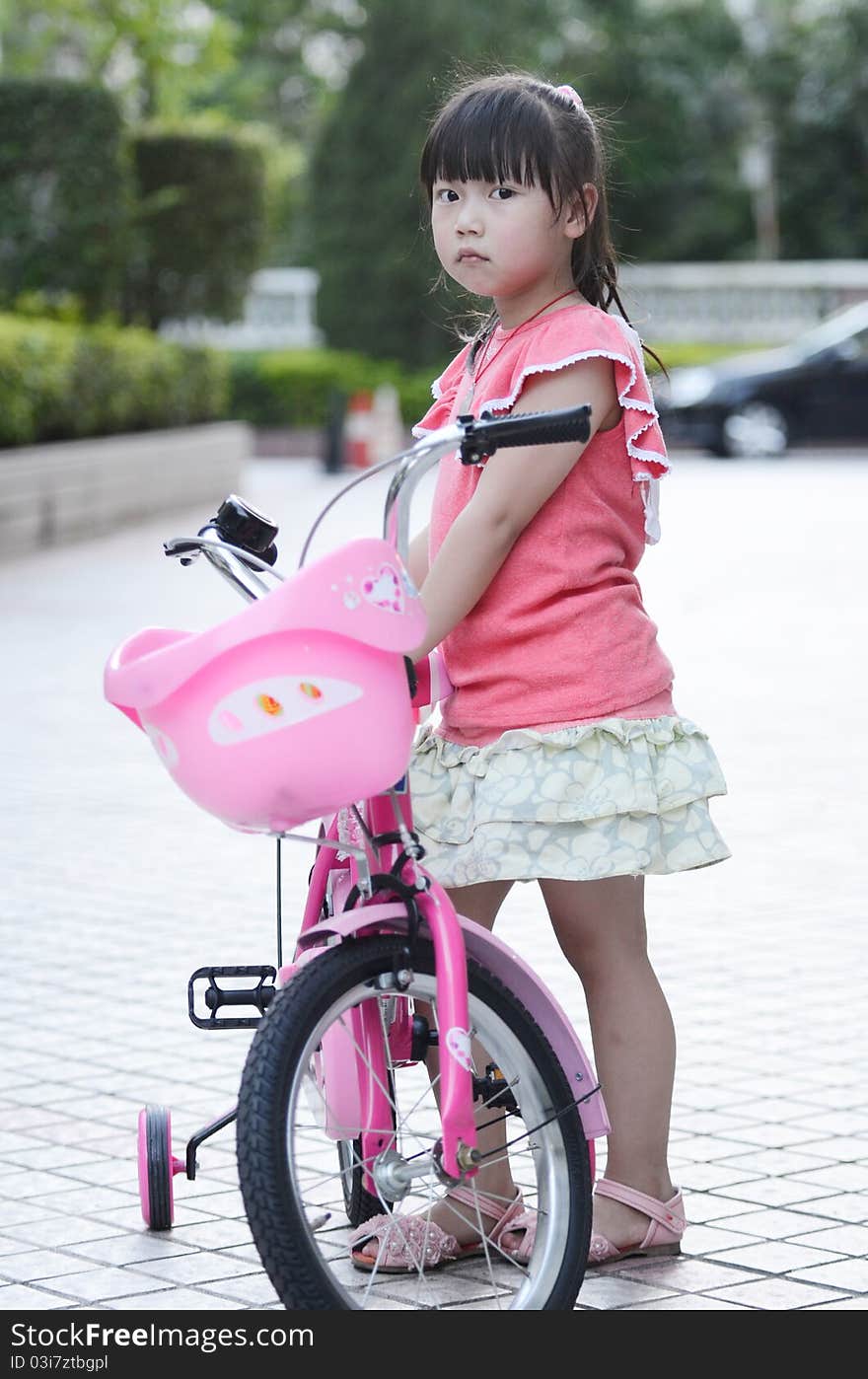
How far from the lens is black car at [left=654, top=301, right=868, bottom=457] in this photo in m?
25.4

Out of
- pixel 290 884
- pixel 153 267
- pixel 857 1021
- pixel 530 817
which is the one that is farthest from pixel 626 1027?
pixel 153 267

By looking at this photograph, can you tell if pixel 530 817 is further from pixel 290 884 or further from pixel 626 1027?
pixel 290 884

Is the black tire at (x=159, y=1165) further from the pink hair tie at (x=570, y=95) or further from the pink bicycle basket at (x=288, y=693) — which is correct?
the pink hair tie at (x=570, y=95)

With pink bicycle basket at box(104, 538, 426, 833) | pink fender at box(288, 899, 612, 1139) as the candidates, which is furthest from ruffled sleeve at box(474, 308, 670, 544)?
pink fender at box(288, 899, 612, 1139)

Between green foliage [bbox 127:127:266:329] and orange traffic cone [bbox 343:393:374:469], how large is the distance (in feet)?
11.6

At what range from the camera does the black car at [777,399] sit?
1001 inches

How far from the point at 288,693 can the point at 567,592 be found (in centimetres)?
70

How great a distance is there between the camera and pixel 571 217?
10.8 feet

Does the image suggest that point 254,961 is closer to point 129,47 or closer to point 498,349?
point 498,349

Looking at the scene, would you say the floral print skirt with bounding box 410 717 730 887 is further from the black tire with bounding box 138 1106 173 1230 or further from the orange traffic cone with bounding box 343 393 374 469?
the orange traffic cone with bounding box 343 393 374 469

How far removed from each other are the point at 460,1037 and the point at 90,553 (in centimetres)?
1333

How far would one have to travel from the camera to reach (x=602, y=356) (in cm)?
323

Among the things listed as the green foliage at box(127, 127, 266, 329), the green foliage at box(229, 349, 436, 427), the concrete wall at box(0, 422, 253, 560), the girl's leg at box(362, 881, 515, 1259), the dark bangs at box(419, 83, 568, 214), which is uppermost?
the green foliage at box(229, 349, 436, 427)

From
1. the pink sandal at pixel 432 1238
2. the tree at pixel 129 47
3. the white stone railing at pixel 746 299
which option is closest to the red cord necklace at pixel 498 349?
the pink sandal at pixel 432 1238
